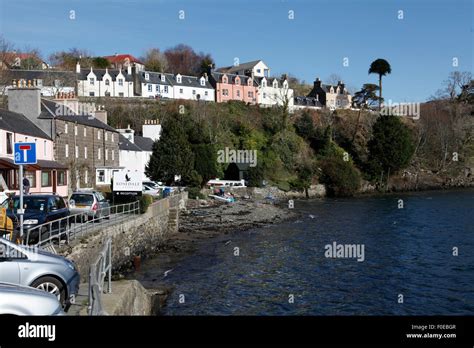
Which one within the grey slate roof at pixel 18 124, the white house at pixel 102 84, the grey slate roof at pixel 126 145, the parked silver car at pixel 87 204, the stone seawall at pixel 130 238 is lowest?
the stone seawall at pixel 130 238

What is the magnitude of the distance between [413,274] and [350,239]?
9494 mm

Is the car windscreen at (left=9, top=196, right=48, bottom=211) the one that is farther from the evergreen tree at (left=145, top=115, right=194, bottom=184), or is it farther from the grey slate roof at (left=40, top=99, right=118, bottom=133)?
the evergreen tree at (left=145, top=115, right=194, bottom=184)

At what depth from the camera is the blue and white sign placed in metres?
12.5

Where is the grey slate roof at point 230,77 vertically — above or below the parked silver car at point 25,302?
above

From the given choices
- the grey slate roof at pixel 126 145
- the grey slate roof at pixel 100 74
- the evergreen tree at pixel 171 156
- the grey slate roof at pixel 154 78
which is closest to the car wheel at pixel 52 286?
the evergreen tree at pixel 171 156

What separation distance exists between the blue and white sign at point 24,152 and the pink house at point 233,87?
3163 inches

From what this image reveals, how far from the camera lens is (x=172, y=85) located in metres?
87.4

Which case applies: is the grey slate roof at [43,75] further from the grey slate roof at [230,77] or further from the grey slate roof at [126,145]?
the grey slate roof at [230,77]

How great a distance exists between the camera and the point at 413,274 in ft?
72.1

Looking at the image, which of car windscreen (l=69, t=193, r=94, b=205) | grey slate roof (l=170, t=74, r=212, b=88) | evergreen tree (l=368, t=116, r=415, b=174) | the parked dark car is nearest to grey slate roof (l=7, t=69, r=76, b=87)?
grey slate roof (l=170, t=74, r=212, b=88)

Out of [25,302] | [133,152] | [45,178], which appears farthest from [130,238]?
[133,152]

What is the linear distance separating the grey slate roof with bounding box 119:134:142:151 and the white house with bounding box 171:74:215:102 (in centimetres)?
3069

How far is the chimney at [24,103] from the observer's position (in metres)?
36.8
